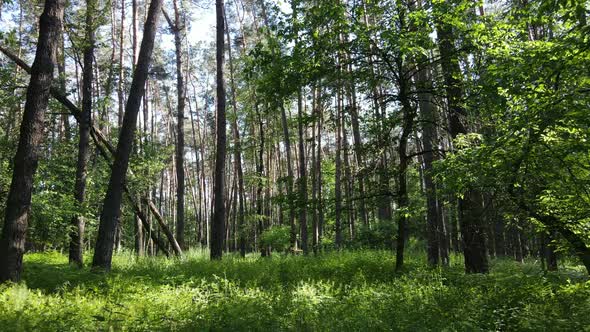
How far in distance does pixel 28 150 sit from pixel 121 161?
2.17m

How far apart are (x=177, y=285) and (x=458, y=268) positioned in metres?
6.54

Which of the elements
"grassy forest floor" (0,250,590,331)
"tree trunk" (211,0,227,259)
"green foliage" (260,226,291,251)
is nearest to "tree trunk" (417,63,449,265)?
"grassy forest floor" (0,250,590,331)

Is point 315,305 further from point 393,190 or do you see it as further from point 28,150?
point 28,150

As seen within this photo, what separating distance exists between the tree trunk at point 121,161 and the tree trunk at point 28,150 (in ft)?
5.75

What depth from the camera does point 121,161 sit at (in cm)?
1026

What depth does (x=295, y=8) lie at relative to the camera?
8.35m

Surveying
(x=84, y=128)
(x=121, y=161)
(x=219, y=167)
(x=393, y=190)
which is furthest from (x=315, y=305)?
(x=84, y=128)

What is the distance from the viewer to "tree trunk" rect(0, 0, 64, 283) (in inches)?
316

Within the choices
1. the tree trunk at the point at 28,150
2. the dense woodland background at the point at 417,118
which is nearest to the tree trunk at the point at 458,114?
the dense woodland background at the point at 417,118

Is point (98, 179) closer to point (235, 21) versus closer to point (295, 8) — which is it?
point (295, 8)

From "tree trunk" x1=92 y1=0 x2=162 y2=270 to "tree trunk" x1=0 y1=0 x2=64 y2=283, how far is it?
175 cm

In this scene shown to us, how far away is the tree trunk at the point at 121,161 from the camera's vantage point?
32.3 feet

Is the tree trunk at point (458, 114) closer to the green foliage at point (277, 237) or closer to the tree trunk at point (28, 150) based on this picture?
the tree trunk at point (28, 150)

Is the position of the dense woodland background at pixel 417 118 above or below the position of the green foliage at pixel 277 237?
above
